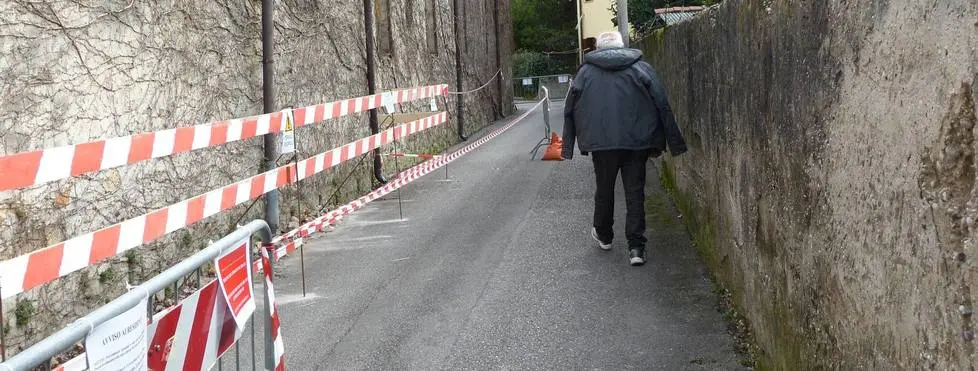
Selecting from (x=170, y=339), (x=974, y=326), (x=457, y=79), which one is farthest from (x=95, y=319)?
(x=457, y=79)

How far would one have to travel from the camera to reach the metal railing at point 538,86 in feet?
178

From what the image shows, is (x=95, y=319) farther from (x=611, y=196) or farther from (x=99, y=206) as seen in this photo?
(x=611, y=196)

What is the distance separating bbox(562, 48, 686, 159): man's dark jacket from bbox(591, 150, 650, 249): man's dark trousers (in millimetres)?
134

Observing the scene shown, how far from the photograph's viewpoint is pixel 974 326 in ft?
8.06

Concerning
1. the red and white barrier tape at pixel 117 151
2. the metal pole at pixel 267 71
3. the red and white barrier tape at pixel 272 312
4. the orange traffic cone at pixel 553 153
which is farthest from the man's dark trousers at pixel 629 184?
the orange traffic cone at pixel 553 153

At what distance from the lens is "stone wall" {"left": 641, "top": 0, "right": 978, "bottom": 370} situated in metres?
2.59

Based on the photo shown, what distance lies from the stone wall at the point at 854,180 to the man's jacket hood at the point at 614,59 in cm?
159

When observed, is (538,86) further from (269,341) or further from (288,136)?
(269,341)

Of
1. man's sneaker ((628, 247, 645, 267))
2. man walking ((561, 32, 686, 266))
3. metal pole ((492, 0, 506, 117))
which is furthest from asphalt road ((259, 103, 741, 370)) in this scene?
metal pole ((492, 0, 506, 117))

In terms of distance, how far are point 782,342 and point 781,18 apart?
1.44 meters

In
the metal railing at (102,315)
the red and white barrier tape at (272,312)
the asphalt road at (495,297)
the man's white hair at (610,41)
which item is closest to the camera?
the metal railing at (102,315)

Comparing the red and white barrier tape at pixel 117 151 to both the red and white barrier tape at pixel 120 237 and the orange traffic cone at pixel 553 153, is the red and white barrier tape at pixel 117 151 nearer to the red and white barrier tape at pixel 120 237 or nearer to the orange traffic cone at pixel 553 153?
the red and white barrier tape at pixel 120 237

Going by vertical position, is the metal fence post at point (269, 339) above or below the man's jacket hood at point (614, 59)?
below

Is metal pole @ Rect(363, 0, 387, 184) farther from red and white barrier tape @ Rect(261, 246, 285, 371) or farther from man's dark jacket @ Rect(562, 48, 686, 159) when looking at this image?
red and white barrier tape @ Rect(261, 246, 285, 371)
